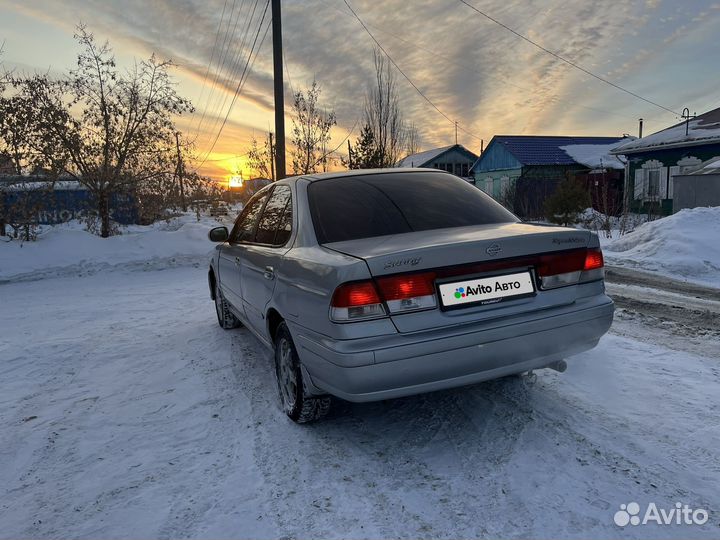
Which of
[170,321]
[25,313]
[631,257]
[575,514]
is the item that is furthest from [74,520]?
[631,257]

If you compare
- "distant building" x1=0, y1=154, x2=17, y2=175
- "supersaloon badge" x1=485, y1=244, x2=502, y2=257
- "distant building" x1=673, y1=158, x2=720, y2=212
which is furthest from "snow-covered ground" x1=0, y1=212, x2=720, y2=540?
"distant building" x1=673, y1=158, x2=720, y2=212

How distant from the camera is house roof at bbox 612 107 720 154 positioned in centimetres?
1927

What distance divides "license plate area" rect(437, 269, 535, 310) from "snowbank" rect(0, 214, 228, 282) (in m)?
10.5

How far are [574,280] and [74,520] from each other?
290 cm

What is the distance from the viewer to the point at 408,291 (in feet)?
7.80

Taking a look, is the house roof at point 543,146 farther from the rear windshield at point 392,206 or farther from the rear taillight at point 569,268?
the rear taillight at point 569,268

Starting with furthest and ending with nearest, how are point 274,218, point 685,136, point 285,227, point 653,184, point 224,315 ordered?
1. point 653,184
2. point 685,136
3. point 224,315
4. point 274,218
5. point 285,227

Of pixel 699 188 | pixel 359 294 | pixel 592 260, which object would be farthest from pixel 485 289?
pixel 699 188

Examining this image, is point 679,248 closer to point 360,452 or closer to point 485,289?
point 485,289

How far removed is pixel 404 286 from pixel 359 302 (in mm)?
241

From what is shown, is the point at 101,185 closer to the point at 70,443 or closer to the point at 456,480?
the point at 70,443

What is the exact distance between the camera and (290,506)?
2246 mm

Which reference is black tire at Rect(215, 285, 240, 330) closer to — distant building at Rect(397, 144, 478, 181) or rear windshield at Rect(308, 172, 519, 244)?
rear windshield at Rect(308, 172, 519, 244)

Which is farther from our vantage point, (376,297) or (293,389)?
(293,389)
